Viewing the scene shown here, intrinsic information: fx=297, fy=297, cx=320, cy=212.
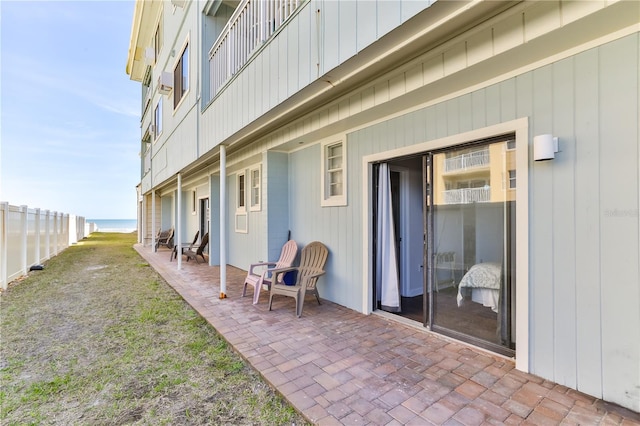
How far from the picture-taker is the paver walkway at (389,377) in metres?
2.05

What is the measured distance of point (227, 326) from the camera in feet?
12.6

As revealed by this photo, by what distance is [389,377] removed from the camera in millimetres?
2551

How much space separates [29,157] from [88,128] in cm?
788

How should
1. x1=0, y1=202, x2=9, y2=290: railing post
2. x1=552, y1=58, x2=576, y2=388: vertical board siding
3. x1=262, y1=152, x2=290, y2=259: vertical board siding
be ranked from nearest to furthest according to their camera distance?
x1=552, y1=58, x2=576, y2=388: vertical board siding
x1=262, y1=152, x2=290, y2=259: vertical board siding
x1=0, y1=202, x2=9, y2=290: railing post

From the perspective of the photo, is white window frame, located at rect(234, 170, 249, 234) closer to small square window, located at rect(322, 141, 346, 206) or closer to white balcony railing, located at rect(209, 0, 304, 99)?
white balcony railing, located at rect(209, 0, 304, 99)

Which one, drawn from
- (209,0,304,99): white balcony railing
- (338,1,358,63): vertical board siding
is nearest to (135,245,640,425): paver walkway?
(338,1,358,63): vertical board siding

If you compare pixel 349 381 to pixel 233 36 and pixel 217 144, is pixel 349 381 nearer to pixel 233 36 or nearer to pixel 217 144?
pixel 217 144

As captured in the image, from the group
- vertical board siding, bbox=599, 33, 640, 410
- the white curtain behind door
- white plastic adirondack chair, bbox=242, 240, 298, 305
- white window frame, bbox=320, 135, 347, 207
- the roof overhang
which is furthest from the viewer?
the roof overhang

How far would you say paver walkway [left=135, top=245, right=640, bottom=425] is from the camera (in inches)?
80.7

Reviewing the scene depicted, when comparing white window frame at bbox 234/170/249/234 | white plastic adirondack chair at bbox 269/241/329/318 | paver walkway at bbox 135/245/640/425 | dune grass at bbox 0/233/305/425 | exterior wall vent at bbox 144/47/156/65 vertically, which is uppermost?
exterior wall vent at bbox 144/47/156/65

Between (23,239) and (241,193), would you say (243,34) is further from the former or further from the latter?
(23,239)

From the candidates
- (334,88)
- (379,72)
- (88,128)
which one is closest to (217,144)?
(334,88)

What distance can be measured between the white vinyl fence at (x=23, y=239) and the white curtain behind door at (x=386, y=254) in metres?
7.48

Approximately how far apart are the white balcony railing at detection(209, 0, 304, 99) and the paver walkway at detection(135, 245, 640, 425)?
382cm
